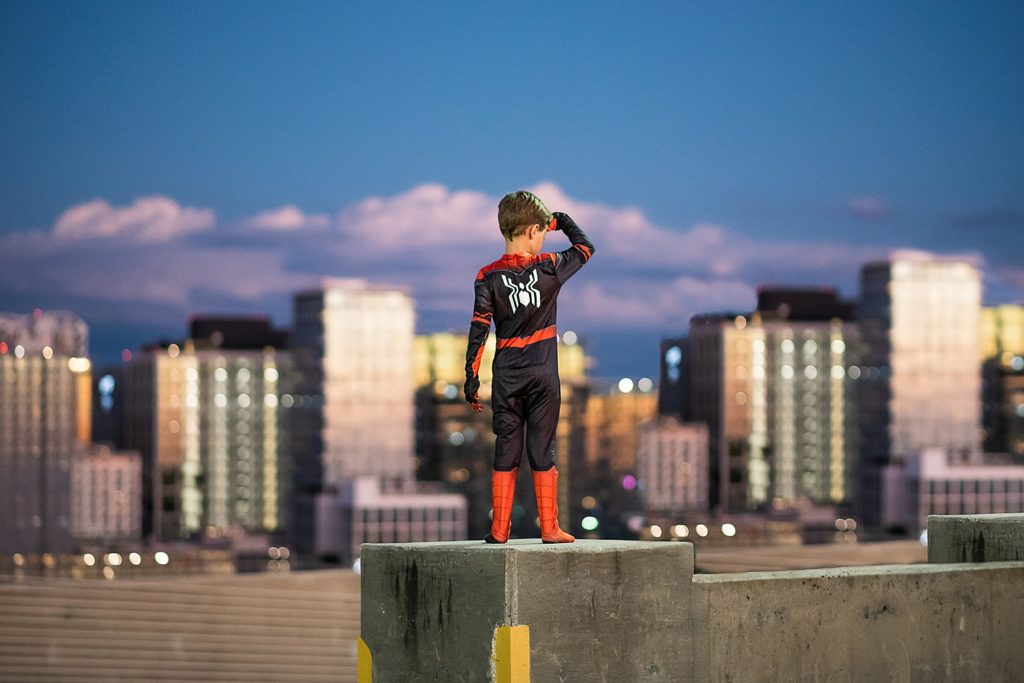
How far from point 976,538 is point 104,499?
149 metres

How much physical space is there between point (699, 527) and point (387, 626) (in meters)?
127

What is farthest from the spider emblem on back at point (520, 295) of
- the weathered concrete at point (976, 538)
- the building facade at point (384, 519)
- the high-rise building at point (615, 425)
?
the high-rise building at point (615, 425)

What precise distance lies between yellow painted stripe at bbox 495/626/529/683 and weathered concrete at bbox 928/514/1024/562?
3540 mm

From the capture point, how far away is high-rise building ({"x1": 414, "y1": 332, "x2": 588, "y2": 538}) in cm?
15550

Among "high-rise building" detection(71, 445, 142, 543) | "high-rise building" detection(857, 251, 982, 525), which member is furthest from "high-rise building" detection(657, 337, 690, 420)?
"high-rise building" detection(71, 445, 142, 543)

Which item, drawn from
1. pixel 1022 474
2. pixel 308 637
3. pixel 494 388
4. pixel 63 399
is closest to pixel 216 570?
pixel 63 399

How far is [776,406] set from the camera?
16900cm

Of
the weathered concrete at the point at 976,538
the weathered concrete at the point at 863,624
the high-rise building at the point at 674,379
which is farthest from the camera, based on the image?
the high-rise building at the point at 674,379

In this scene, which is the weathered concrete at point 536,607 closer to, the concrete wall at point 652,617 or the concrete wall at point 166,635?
the concrete wall at point 652,617

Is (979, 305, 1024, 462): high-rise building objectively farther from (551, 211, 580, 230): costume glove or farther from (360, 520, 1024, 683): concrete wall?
(551, 211, 580, 230): costume glove

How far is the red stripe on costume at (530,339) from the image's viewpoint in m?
9.86

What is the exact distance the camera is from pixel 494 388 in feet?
32.5

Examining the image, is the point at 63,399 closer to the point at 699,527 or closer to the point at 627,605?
the point at 699,527

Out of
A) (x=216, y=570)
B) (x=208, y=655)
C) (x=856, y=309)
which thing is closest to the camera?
(x=208, y=655)
